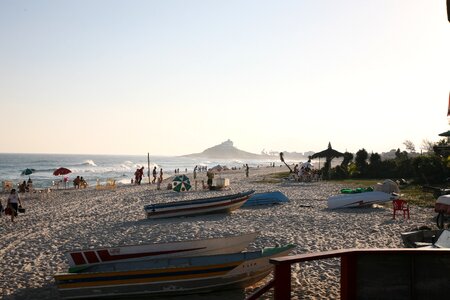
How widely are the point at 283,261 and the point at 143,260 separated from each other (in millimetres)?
4428

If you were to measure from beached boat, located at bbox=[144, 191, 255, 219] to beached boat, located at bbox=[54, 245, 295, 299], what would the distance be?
34.0 feet

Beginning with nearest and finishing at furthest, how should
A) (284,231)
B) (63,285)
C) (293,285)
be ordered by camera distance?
(63,285) < (293,285) < (284,231)

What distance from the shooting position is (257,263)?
8508 millimetres

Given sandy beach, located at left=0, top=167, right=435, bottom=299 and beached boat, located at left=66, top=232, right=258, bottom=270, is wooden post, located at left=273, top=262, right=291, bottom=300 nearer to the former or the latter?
sandy beach, located at left=0, top=167, right=435, bottom=299

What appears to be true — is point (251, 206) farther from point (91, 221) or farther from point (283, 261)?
point (283, 261)

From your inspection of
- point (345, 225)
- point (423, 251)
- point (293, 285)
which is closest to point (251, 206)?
point (345, 225)

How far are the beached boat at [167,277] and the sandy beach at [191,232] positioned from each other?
678 mm

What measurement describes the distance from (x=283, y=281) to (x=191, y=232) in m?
10.6

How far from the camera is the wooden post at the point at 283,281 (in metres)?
5.09

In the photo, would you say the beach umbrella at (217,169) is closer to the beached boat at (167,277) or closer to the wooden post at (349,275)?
the beached boat at (167,277)

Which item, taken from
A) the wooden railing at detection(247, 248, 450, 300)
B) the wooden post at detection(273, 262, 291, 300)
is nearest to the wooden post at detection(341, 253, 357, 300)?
the wooden railing at detection(247, 248, 450, 300)

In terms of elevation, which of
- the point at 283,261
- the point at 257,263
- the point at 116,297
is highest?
the point at 283,261

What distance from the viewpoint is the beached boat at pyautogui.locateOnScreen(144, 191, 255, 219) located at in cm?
1894

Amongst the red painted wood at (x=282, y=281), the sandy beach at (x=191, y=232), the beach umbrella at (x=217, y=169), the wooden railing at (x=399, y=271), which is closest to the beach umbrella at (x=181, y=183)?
the sandy beach at (x=191, y=232)
